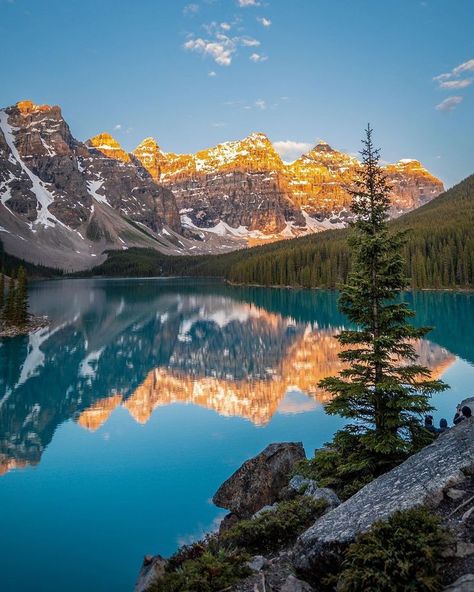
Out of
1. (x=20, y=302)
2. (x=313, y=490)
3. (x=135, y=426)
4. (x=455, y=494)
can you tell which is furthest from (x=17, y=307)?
(x=455, y=494)

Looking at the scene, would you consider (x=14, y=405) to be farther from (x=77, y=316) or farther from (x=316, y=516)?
(x=77, y=316)

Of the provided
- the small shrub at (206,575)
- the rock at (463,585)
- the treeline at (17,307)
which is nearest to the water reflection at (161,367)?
the treeline at (17,307)

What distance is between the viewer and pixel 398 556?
7.20 metres

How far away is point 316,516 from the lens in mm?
12297

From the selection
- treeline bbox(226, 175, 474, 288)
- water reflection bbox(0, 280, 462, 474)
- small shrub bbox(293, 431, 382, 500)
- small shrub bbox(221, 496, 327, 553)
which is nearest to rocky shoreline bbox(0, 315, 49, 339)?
water reflection bbox(0, 280, 462, 474)

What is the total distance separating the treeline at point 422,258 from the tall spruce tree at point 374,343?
3712 inches

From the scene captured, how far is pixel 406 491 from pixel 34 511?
14.5m

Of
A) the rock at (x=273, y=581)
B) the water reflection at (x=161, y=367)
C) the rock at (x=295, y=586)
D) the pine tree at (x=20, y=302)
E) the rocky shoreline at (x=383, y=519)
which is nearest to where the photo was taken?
Answer: the rocky shoreline at (x=383, y=519)

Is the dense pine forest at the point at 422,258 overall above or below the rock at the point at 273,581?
above

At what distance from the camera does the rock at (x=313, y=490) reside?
12.9m

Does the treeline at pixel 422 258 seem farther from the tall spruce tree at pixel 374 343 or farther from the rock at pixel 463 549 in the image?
the rock at pixel 463 549

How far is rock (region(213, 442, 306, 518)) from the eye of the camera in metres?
17.0

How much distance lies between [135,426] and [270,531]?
18621 millimetres

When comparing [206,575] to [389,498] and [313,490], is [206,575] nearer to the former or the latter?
[389,498]
